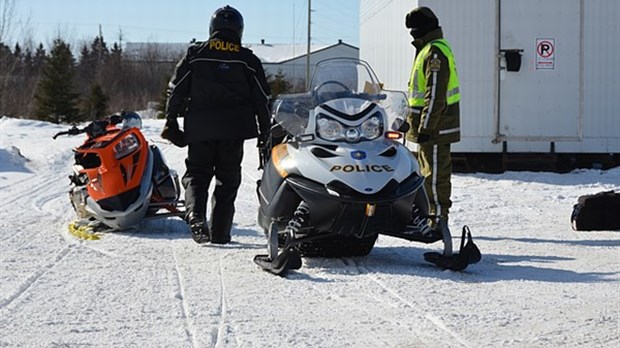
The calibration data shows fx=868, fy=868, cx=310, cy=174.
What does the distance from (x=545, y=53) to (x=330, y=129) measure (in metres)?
8.27

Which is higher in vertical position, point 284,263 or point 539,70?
point 539,70

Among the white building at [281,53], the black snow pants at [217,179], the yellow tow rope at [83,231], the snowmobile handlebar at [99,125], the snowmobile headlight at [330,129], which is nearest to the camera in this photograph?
the snowmobile headlight at [330,129]

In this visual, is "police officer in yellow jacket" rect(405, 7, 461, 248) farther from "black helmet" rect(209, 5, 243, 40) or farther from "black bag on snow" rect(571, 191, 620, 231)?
"black helmet" rect(209, 5, 243, 40)

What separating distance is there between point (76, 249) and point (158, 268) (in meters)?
1.08

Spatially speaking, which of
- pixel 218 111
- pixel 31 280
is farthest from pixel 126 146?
pixel 31 280

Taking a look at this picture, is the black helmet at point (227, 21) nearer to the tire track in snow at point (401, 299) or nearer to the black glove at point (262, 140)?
the black glove at point (262, 140)

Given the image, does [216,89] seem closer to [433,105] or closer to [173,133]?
[173,133]

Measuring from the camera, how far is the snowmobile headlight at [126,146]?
294 inches

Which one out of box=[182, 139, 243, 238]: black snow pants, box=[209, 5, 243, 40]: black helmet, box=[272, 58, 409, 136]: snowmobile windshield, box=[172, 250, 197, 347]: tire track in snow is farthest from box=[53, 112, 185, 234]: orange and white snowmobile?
box=[272, 58, 409, 136]: snowmobile windshield

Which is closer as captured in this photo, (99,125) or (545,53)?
A: (99,125)

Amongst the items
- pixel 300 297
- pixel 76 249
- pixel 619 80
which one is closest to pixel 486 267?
pixel 300 297

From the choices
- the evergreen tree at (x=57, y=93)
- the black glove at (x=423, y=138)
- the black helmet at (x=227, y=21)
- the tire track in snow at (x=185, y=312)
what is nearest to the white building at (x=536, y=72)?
the black glove at (x=423, y=138)

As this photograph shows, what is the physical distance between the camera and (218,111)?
6797 millimetres

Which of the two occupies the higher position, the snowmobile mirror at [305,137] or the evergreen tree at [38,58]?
the evergreen tree at [38,58]
